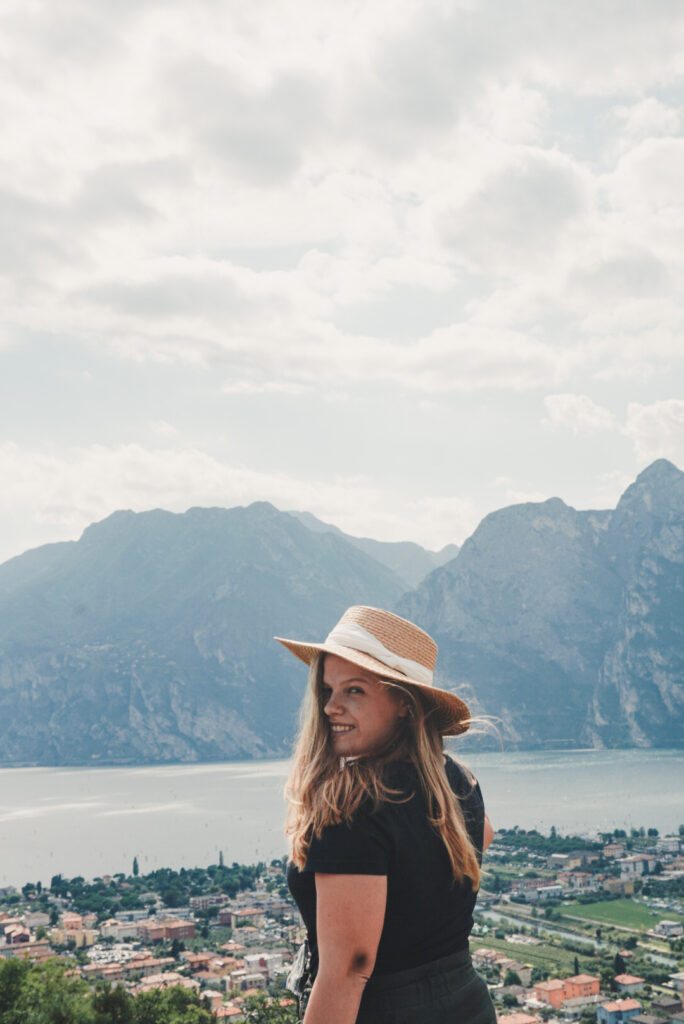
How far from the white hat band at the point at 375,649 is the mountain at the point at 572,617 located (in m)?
102

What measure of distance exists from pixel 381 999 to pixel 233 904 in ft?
117

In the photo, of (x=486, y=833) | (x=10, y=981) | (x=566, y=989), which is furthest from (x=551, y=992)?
(x=486, y=833)

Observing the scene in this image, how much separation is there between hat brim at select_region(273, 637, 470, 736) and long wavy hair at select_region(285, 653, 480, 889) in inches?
0.6

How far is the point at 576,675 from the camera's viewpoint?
356 feet

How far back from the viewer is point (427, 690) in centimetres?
122

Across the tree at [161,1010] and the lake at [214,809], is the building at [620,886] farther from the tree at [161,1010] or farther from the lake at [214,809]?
the tree at [161,1010]

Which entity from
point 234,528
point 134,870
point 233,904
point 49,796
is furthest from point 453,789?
point 234,528

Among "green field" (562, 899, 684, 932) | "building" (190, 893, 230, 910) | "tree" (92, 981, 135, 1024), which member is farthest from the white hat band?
"building" (190, 893, 230, 910)

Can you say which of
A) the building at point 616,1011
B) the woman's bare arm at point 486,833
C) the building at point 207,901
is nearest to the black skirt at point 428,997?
the woman's bare arm at point 486,833

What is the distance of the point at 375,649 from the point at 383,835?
0.82 ft

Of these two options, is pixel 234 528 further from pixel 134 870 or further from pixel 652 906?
pixel 652 906

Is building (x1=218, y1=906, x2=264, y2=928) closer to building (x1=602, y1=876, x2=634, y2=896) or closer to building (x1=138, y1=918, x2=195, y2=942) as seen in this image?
building (x1=138, y1=918, x2=195, y2=942)

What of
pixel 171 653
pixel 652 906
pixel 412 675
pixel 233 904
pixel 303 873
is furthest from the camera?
pixel 171 653

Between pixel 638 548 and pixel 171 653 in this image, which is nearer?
pixel 638 548
